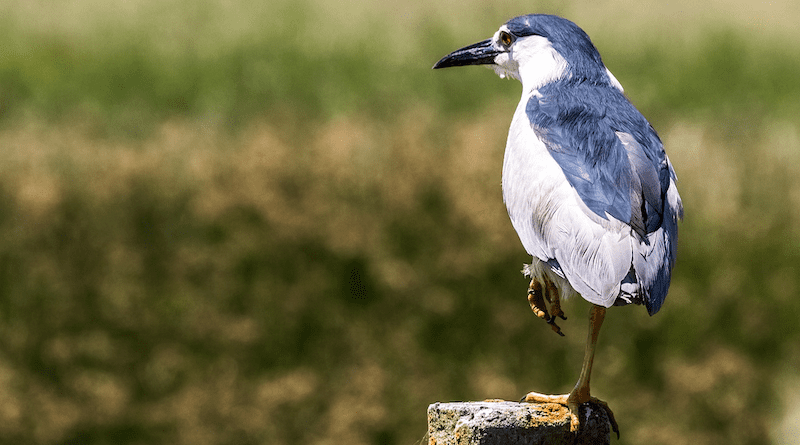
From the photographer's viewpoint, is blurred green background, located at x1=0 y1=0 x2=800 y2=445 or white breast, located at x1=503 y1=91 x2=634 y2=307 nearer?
white breast, located at x1=503 y1=91 x2=634 y2=307

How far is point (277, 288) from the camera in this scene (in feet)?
23.3

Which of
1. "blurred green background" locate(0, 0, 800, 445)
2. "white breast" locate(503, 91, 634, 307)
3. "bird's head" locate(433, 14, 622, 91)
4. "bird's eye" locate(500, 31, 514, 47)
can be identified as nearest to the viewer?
"white breast" locate(503, 91, 634, 307)

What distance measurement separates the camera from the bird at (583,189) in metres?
2.48

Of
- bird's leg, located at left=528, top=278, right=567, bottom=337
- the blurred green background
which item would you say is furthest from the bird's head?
the blurred green background

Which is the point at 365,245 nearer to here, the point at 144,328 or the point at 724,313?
the point at 144,328

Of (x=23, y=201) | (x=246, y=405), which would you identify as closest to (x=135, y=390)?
(x=246, y=405)

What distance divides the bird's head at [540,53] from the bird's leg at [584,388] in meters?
0.83

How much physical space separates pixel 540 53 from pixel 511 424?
1.32 meters

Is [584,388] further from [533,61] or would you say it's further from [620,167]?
[533,61]

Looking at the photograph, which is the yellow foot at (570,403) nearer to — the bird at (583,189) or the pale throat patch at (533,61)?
the bird at (583,189)

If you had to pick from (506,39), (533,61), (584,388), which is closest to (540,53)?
(533,61)

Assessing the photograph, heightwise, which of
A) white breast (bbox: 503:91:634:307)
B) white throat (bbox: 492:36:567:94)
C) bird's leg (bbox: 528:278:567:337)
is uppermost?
white throat (bbox: 492:36:567:94)

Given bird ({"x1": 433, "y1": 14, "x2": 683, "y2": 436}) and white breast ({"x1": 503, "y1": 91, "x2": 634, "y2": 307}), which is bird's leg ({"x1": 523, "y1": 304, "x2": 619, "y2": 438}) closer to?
bird ({"x1": 433, "y1": 14, "x2": 683, "y2": 436})

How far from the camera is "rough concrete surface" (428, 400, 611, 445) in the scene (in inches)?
107
